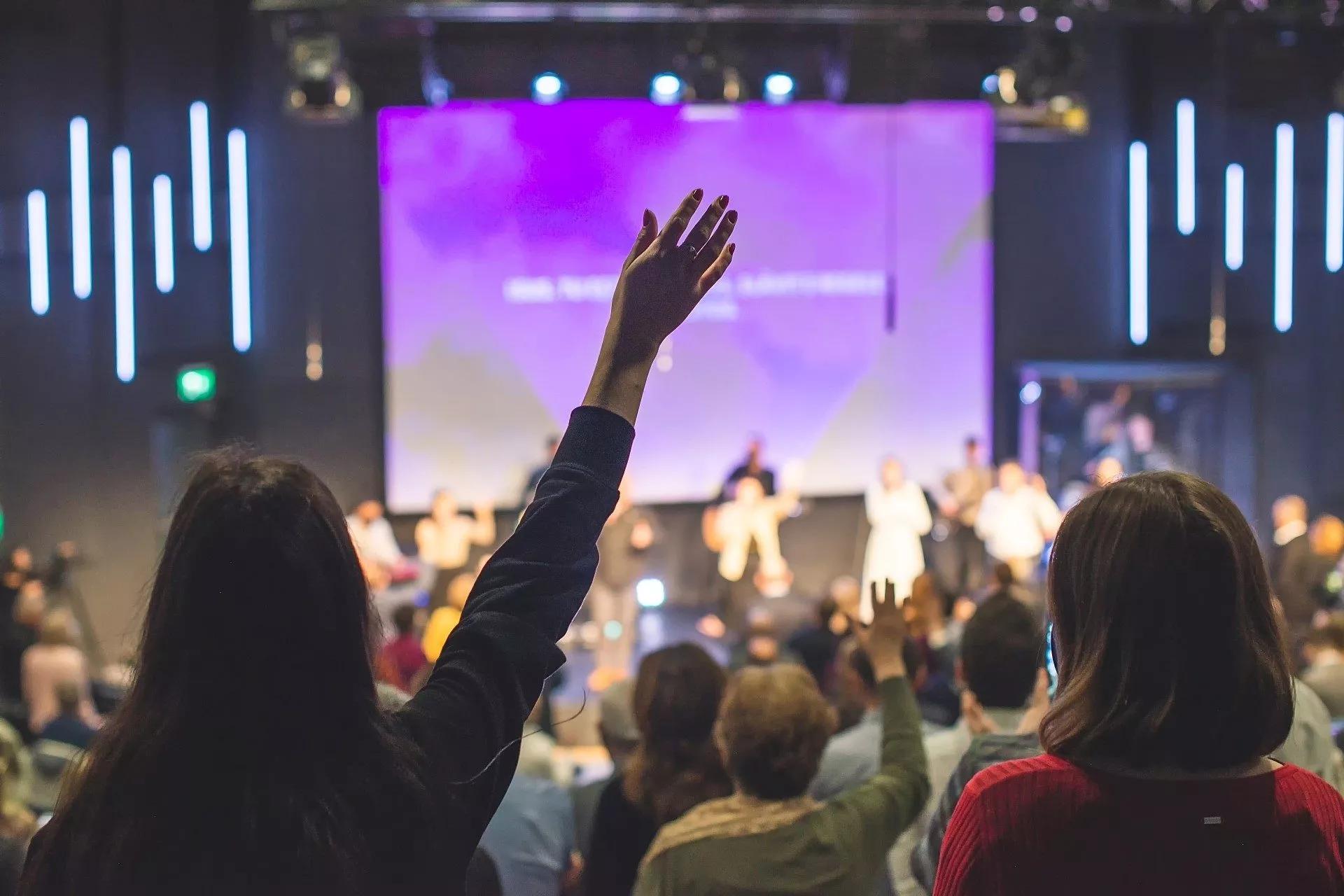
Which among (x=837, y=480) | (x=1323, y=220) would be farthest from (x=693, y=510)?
(x=1323, y=220)

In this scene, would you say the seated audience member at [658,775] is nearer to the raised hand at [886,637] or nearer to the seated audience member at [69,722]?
the raised hand at [886,637]

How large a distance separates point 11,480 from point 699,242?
388 inches

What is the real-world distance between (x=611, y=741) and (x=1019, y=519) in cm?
656

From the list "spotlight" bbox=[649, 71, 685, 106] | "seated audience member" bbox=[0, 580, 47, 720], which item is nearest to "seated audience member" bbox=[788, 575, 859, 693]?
"spotlight" bbox=[649, 71, 685, 106]

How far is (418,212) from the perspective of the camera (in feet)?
32.7

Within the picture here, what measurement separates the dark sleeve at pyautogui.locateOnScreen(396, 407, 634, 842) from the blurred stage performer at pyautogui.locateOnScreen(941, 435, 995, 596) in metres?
9.20

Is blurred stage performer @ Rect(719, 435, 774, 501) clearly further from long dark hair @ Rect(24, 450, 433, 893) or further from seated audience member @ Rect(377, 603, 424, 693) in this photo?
long dark hair @ Rect(24, 450, 433, 893)

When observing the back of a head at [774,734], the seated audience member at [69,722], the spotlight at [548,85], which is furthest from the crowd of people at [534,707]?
the spotlight at [548,85]

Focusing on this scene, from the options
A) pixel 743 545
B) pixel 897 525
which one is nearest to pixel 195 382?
pixel 743 545

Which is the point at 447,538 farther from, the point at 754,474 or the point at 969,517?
the point at 969,517

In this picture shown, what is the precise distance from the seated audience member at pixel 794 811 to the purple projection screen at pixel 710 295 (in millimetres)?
7940

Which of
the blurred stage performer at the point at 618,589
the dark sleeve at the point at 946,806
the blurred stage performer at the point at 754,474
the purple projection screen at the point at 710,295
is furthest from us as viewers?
the purple projection screen at the point at 710,295

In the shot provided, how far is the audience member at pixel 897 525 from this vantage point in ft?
31.3

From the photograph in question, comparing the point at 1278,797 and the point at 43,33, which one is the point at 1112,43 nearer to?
the point at 43,33
